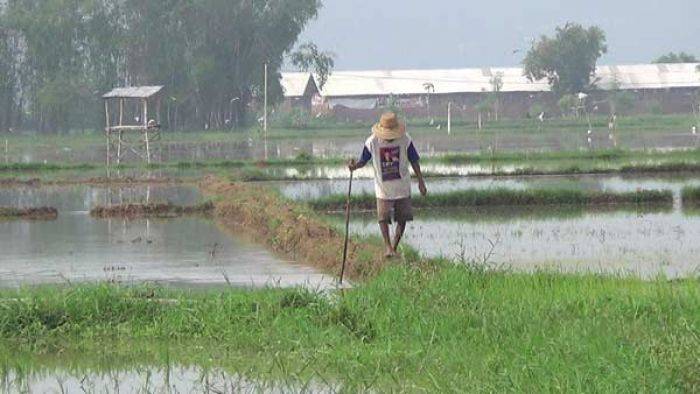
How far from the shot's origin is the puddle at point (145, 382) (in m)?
6.13

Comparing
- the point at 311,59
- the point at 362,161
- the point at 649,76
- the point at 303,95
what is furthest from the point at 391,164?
the point at 649,76

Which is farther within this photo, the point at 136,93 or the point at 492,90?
the point at 492,90

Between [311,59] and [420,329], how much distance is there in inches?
1940

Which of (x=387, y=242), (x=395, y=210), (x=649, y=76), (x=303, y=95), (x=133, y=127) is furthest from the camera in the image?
(x=649, y=76)

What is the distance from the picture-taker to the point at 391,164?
1066cm

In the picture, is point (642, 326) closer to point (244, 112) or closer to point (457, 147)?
point (457, 147)

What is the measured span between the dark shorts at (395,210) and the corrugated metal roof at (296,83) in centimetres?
6140

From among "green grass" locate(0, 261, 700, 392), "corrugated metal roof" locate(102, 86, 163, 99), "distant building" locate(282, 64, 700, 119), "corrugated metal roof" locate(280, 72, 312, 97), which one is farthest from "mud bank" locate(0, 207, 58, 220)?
"corrugated metal roof" locate(280, 72, 312, 97)

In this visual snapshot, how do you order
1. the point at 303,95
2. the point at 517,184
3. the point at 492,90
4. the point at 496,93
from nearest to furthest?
the point at 517,184, the point at 496,93, the point at 492,90, the point at 303,95

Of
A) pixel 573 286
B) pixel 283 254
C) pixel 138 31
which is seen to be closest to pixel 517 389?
pixel 573 286

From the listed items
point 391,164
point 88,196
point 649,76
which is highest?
point 649,76

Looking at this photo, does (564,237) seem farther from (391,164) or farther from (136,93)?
(136,93)

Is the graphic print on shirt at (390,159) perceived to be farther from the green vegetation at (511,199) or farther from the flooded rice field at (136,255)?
the green vegetation at (511,199)

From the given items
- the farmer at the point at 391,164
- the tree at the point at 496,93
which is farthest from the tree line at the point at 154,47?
the farmer at the point at 391,164
